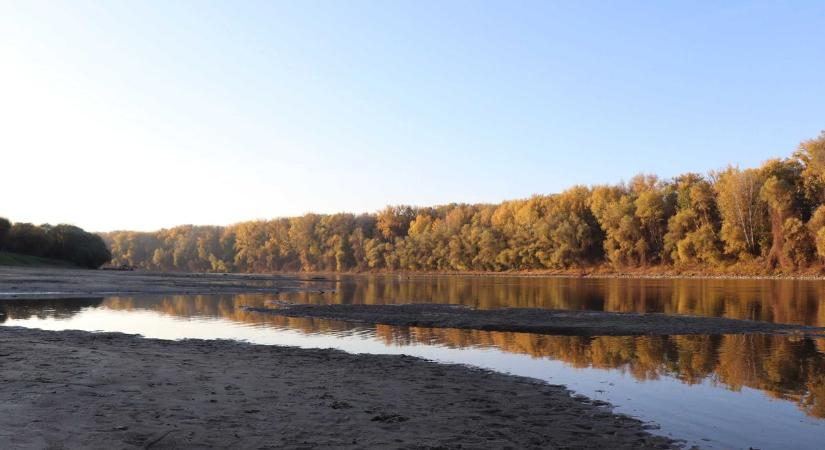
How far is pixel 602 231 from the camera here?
126 meters

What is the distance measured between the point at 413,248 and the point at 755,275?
269 feet

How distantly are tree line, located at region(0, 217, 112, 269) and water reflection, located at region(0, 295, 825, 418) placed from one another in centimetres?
6126

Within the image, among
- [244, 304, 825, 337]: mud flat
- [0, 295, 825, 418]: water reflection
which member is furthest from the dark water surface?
[244, 304, 825, 337]: mud flat

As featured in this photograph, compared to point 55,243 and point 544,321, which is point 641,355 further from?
point 55,243

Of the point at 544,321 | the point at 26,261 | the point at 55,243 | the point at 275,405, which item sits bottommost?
the point at 544,321

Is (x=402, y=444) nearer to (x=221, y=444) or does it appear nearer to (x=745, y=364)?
(x=221, y=444)

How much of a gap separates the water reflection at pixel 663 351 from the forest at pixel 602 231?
6953 cm

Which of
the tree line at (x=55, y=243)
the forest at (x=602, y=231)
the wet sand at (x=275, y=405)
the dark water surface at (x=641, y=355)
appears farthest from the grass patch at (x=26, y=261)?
the forest at (x=602, y=231)

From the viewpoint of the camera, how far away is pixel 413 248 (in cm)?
15538

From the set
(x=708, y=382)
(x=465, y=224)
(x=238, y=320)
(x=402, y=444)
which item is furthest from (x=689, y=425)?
(x=465, y=224)

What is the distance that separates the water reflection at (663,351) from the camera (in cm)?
1549

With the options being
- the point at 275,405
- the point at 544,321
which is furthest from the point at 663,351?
the point at 275,405

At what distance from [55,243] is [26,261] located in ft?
38.8

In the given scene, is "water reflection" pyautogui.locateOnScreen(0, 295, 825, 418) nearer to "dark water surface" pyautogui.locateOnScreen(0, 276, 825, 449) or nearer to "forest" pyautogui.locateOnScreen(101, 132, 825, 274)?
"dark water surface" pyautogui.locateOnScreen(0, 276, 825, 449)
